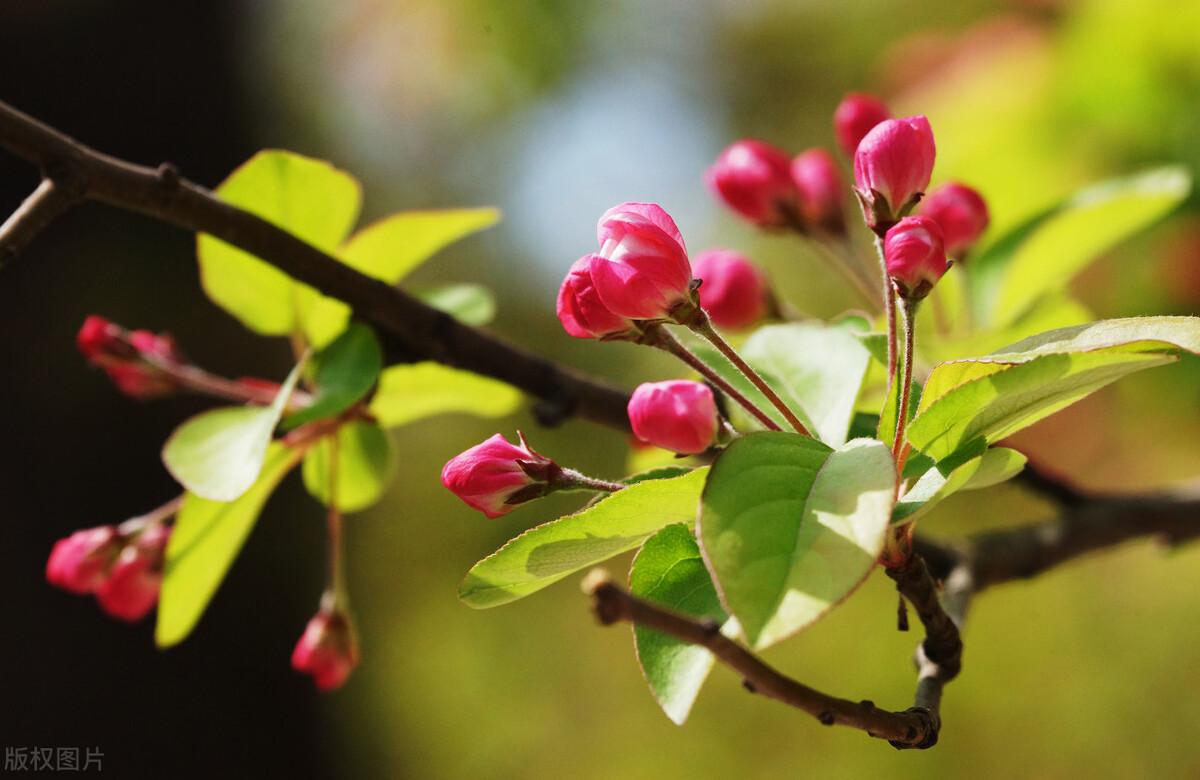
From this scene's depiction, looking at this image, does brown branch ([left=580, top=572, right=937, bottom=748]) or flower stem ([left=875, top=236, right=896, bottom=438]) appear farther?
flower stem ([left=875, top=236, right=896, bottom=438])

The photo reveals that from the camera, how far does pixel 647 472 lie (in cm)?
55

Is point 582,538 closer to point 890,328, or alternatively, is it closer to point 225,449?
point 890,328

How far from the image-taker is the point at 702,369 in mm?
499

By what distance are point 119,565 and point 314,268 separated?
315mm

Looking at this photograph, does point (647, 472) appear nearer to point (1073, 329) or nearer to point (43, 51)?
point (1073, 329)

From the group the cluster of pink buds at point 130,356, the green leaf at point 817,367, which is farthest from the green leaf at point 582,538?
the cluster of pink buds at point 130,356

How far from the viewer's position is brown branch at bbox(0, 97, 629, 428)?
0.59m

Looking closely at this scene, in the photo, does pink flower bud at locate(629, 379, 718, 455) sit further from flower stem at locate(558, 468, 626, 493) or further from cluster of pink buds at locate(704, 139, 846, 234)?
cluster of pink buds at locate(704, 139, 846, 234)

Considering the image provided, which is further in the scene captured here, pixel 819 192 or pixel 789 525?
pixel 819 192

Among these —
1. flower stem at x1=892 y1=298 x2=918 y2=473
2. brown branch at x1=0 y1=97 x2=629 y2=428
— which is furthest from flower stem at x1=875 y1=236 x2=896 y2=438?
brown branch at x1=0 y1=97 x2=629 y2=428

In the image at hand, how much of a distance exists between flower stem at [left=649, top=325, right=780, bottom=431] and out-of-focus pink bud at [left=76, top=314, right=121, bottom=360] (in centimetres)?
49

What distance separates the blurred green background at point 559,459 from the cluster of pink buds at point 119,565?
1162mm

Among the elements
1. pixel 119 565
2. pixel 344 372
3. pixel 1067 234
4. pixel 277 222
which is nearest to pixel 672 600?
pixel 344 372

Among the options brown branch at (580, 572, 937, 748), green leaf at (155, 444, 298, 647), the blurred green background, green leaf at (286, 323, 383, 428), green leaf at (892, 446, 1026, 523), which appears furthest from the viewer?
the blurred green background
